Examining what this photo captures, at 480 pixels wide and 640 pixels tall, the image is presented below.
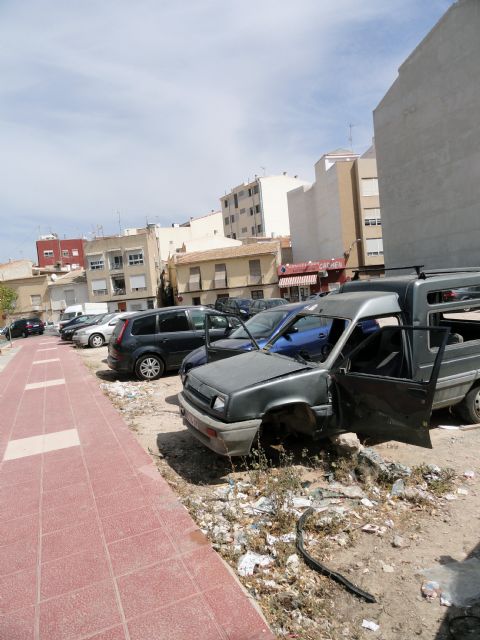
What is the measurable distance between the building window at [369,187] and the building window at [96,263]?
30402 millimetres

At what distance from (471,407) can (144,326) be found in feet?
23.7

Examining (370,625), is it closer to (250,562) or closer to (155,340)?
(250,562)

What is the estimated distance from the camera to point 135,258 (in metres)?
53.2

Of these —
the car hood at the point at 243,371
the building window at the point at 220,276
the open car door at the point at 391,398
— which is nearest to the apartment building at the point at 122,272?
the building window at the point at 220,276

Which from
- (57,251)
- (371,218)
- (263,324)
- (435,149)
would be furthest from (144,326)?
(57,251)

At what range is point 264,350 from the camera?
593 cm

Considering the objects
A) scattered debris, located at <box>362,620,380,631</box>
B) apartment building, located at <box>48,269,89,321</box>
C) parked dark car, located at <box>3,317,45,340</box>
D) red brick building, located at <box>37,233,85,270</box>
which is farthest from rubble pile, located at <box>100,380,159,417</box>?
red brick building, located at <box>37,233,85,270</box>

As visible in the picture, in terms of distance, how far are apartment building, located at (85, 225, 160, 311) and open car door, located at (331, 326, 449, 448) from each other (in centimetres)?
4913

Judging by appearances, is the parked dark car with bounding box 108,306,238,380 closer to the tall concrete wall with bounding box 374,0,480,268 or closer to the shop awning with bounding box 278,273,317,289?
the tall concrete wall with bounding box 374,0,480,268

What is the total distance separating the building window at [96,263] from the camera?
53781mm

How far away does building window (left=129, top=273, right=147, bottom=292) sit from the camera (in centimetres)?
5309

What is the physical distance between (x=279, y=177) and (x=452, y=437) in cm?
6304

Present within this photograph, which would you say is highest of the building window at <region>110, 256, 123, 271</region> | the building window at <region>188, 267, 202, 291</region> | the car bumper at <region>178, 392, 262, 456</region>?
the building window at <region>110, 256, 123, 271</region>

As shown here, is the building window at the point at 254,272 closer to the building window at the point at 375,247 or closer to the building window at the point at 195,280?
the building window at the point at 195,280
